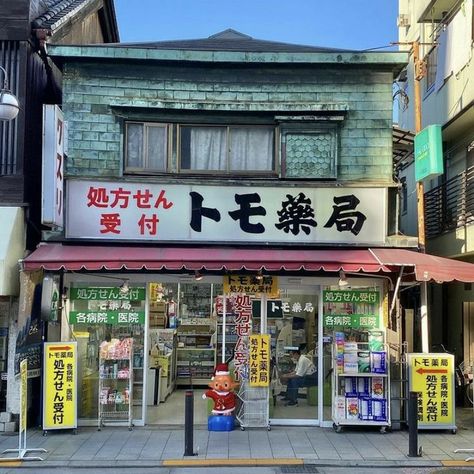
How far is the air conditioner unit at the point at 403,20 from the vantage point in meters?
21.7

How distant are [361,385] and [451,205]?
5683 millimetres

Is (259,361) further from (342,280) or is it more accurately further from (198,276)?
(342,280)

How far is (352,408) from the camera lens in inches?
409

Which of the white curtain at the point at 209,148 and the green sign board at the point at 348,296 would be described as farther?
the white curtain at the point at 209,148

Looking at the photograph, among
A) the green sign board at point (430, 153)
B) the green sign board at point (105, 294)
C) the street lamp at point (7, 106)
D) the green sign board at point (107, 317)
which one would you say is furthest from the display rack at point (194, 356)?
the street lamp at point (7, 106)

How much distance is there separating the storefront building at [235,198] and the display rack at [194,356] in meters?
2.99

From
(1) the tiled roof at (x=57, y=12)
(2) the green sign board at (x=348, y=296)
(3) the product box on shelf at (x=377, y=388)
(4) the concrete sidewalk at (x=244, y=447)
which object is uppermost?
(1) the tiled roof at (x=57, y=12)

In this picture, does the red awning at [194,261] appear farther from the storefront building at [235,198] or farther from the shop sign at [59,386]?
the shop sign at [59,386]

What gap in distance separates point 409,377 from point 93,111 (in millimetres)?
7764

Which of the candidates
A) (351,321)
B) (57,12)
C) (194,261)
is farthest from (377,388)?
(57,12)

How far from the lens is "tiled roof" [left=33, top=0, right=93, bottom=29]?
37.1 ft

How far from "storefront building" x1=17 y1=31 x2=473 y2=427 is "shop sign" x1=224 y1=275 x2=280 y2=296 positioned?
27 millimetres

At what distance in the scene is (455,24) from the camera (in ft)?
43.7

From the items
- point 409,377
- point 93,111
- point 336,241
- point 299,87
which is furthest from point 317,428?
point 93,111
